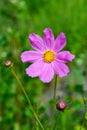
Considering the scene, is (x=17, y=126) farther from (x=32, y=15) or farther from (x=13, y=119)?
(x=32, y=15)

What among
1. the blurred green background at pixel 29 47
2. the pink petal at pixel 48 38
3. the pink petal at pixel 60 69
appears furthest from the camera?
the blurred green background at pixel 29 47

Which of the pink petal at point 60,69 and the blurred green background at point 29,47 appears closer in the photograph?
the pink petal at point 60,69

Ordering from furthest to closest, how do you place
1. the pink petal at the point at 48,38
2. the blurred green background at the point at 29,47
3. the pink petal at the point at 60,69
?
the blurred green background at the point at 29,47 < the pink petal at the point at 48,38 < the pink petal at the point at 60,69

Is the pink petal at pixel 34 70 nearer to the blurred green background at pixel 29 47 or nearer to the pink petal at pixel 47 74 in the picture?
the pink petal at pixel 47 74

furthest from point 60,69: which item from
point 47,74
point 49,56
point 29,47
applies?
point 29,47

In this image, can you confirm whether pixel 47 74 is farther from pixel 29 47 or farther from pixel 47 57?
pixel 29 47

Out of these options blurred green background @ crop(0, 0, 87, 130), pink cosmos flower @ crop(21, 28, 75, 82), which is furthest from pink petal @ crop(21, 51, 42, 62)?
blurred green background @ crop(0, 0, 87, 130)

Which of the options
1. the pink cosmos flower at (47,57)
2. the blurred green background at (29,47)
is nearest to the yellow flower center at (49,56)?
the pink cosmos flower at (47,57)
